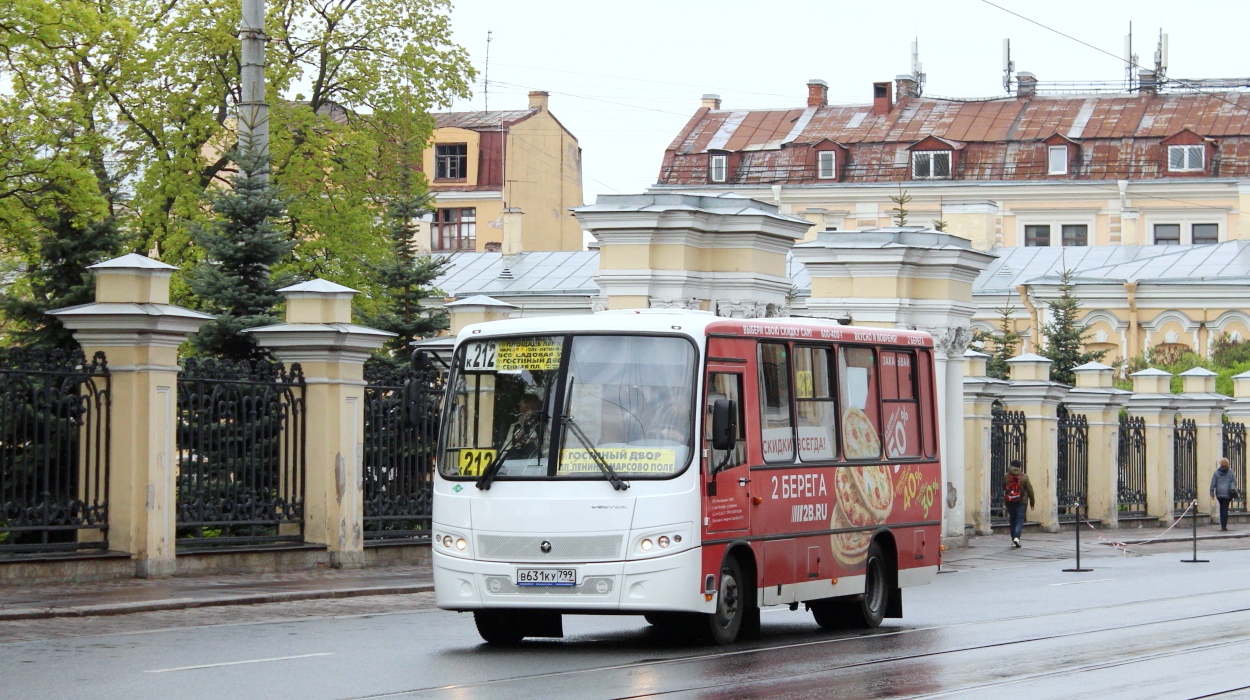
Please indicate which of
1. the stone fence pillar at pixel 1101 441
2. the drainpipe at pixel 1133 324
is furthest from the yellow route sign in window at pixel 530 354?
the drainpipe at pixel 1133 324

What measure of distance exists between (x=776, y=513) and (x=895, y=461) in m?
2.45

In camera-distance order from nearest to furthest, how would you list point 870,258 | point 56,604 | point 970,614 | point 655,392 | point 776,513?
1. point 655,392
2. point 776,513
3. point 56,604
4. point 970,614
5. point 870,258

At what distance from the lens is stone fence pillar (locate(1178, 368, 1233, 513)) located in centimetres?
4544

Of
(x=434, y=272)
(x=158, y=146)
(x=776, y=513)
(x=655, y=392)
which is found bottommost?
(x=776, y=513)

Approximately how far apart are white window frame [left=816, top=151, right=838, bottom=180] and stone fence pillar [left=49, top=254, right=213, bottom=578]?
6187 cm

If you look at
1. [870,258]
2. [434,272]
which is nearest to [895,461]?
[870,258]

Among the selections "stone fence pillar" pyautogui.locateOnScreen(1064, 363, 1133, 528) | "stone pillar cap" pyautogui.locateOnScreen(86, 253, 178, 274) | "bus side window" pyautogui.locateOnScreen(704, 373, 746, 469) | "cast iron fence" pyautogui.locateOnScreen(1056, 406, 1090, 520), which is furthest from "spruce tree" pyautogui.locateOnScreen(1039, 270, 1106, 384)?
"bus side window" pyautogui.locateOnScreen(704, 373, 746, 469)

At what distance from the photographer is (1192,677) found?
41.9ft

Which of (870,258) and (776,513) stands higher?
(870,258)

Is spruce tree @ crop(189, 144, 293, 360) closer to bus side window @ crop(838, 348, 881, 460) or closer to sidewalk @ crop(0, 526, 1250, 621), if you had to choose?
sidewalk @ crop(0, 526, 1250, 621)

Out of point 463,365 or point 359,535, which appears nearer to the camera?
point 463,365

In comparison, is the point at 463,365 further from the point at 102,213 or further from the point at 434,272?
the point at 434,272

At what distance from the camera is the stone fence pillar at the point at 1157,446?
1700 inches

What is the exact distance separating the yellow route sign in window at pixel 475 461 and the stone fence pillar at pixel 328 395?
7.22 meters
